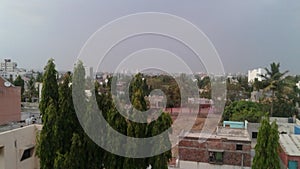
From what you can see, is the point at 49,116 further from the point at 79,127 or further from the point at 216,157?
the point at 216,157

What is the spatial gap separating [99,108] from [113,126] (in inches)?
14.7

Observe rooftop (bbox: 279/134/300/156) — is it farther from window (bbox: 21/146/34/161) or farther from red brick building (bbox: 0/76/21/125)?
red brick building (bbox: 0/76/21/125)

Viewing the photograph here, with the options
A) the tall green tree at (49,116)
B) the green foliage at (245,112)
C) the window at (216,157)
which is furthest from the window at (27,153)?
the green foliage at (245,112)

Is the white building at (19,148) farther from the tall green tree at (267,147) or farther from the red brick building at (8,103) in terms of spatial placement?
the red brick building at (8,103)

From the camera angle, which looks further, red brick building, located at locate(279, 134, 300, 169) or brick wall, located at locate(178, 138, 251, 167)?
brick wall, located at locate(178, 138, 251, 167)

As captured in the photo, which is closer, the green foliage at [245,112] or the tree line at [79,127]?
the tree line at [79,127]

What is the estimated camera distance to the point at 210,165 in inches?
262

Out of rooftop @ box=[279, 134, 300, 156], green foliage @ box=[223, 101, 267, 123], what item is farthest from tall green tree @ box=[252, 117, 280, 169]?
green foliage @ box=[223, 101, 267, 123]

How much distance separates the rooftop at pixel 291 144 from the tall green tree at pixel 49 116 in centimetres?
476

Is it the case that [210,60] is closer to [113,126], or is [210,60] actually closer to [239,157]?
[113,126]

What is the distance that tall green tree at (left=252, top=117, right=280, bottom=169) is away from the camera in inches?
194

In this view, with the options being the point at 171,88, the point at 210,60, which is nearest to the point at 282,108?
the point at 171,88

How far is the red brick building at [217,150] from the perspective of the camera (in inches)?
257

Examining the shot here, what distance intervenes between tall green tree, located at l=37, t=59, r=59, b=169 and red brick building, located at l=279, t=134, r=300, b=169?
470 centimetres
